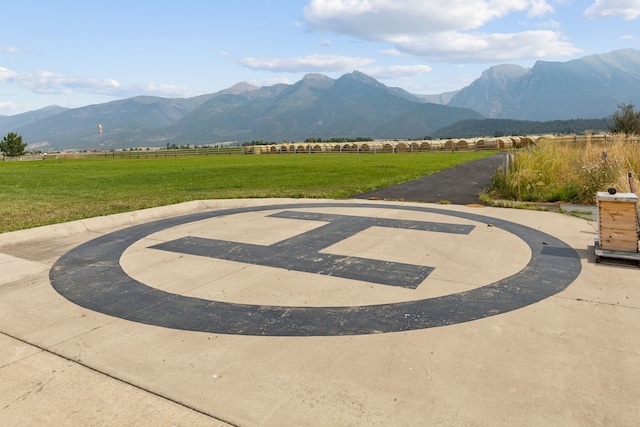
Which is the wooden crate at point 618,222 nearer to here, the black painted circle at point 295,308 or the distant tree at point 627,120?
the black painted circle at point 295,308

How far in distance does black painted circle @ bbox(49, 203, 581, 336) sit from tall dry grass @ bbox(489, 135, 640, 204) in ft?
19.8

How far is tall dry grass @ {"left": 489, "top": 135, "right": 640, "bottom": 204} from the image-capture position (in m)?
11.4

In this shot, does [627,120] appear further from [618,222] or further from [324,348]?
[324,348]

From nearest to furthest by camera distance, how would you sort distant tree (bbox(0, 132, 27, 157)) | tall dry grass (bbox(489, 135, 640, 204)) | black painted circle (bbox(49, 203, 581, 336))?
1. black painted circle (bbox(49, 203, 581, 336))
2. tall dry grass (bbox(489, 135, 640, 204))
3. distant tree (bbox(0, 132, 27, 157))

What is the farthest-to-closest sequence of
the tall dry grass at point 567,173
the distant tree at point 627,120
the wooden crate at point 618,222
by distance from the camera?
the distant tree at point 627,120 < the tall dry grass at point 567,173 < the wooden crate at point 618,222

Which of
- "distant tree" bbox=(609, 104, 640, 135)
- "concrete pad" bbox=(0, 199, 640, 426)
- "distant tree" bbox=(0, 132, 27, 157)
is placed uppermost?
"distant tree" bbox=(0, 132, 27, 157)

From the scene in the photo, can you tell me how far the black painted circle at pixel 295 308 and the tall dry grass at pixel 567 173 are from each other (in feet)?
19.8

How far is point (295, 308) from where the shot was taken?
4.78 m

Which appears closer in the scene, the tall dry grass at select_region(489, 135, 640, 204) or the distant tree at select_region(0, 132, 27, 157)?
the tall dry grass at select_region(489, 135, 640, 204)

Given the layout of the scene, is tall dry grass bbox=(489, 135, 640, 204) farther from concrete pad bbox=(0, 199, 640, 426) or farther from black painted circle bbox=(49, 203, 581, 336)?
black painted circle bbox=(49, 203, 581, 336)

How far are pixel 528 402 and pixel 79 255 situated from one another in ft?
24.0

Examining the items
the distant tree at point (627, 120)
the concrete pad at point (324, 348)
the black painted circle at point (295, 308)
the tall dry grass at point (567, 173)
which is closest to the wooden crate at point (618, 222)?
the concrete pad at point (324, 348)

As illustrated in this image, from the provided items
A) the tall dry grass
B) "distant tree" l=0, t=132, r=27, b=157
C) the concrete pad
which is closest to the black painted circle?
the concrete pad

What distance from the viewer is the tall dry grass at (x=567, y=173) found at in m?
11.4
